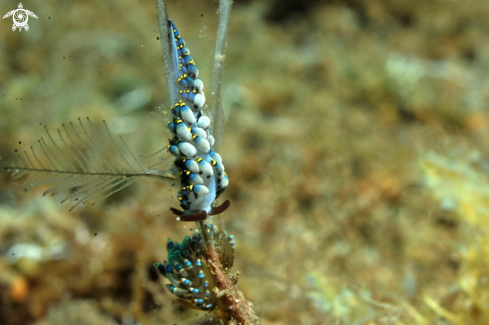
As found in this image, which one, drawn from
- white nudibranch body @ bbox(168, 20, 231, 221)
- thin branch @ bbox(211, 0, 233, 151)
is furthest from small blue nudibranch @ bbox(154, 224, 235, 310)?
thin branch @ bbox(211, 0, 233, 151)

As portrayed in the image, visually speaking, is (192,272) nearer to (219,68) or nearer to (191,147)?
(191,147)

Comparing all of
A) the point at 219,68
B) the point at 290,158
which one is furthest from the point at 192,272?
the point at 290,158

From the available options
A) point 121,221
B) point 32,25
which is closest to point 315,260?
point 121,221

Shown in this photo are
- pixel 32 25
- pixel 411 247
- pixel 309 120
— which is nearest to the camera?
pixel 411 247

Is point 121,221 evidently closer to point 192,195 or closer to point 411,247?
point 192,195

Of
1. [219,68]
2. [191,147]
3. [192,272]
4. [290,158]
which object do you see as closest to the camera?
[191,147]

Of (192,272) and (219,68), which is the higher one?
(219,68)

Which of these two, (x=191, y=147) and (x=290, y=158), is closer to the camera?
(x=191, y=147)

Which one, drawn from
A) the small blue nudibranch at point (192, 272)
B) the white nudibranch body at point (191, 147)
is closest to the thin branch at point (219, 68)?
the white nudibranch body at point (191, 147)
